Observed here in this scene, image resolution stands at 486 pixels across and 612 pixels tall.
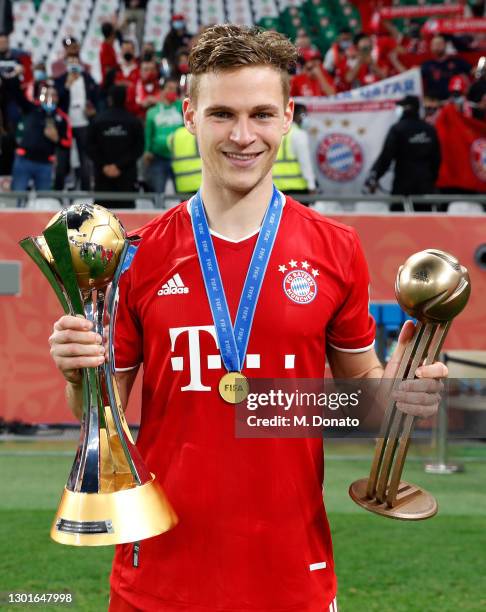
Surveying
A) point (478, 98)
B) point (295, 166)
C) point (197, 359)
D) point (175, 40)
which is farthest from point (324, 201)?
point (197, 359)

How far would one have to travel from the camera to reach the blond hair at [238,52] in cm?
223

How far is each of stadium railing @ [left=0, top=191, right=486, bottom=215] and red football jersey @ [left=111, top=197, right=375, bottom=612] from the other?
6217mm

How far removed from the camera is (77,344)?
199 cm

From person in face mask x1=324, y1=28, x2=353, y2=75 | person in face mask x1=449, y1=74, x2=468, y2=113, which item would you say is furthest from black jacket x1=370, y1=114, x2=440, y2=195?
person in face mask x1=324, y1=28, x2=353, y2=75

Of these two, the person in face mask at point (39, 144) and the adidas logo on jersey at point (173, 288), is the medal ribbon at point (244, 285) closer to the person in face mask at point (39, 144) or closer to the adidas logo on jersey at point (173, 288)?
the adidas logo on jersey at point (173, 288)

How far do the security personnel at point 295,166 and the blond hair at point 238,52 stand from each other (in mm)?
6135

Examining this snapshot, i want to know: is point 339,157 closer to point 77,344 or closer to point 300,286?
point 300,286

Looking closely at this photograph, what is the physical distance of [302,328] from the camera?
2.35m

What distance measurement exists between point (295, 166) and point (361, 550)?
388 cm

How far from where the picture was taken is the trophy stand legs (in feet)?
6.78

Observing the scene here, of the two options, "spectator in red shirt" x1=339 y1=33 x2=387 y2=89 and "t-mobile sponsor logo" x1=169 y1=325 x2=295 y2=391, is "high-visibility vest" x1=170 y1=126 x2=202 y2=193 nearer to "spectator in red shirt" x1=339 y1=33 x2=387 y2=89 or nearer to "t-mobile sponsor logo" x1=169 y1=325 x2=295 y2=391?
"spectator in red shirt" x1=339 y1=33 x2=387 y2=89

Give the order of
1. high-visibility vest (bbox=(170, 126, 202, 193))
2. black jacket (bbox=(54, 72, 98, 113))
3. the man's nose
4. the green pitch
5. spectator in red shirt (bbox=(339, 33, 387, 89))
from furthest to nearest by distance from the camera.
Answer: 1. spectator in red shirt (bbox=(339, 33, 387, 89))
2. black jacket (bbox=(54, 72, 98, 113))
3. high-visibility vest (bbox=(170, 126, 202, 193))
4. the green pitch
5. the man's nose

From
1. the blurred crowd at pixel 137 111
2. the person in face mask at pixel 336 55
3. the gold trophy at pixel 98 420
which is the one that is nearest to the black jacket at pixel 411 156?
the blurred crowd at pixel 137 111

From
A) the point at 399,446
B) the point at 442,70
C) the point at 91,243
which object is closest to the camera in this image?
the point at 91,243
